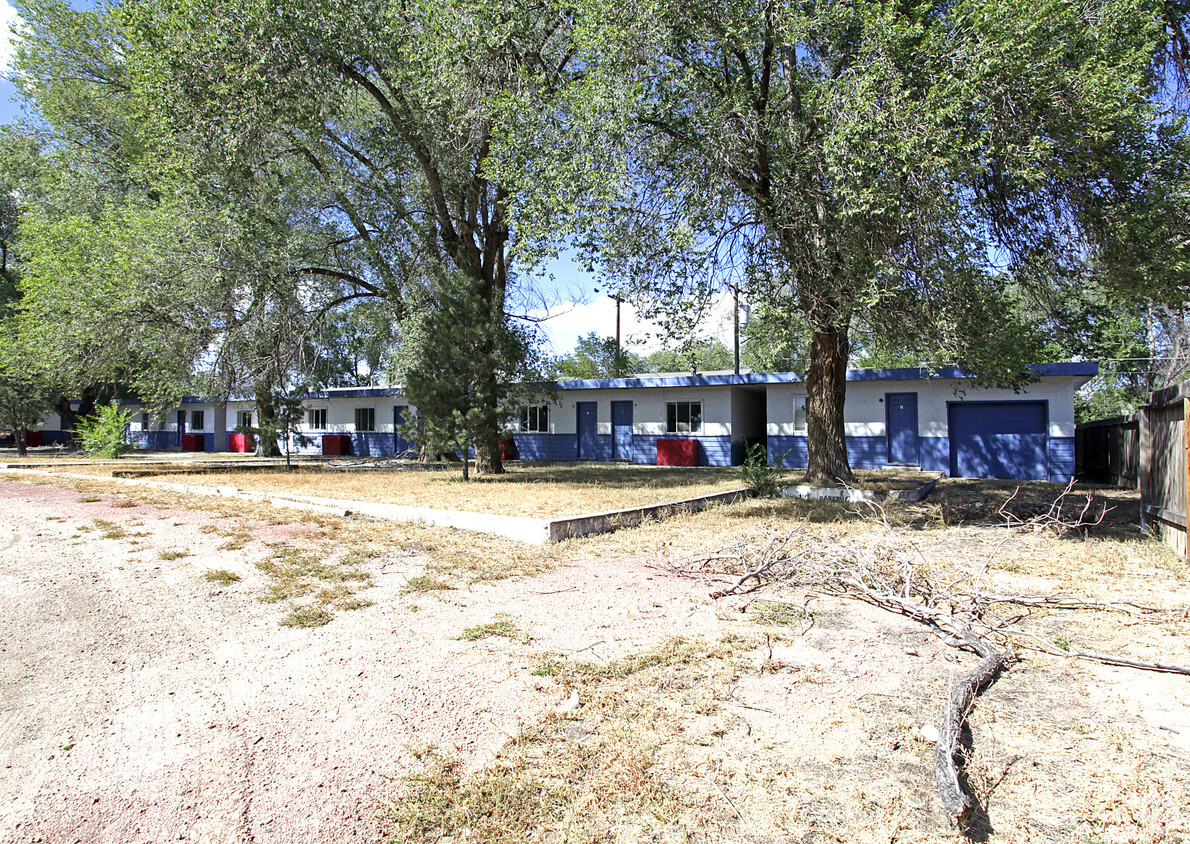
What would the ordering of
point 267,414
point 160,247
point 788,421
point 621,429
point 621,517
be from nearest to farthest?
point 621,517, point 160,247, point 788,421, point 267,414, point 621,429

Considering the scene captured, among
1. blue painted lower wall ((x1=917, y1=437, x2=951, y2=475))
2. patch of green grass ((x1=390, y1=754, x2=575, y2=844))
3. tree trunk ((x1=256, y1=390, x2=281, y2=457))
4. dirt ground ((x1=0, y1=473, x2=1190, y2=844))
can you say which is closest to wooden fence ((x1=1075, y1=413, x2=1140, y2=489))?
blue painted lower wall ((x1=917, y1=437, x2=951, y2=475))

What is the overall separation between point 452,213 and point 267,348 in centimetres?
586

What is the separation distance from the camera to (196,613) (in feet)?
16.5

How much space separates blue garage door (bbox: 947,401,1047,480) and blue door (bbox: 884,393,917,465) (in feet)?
3.22

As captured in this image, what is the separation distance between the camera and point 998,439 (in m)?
18.3

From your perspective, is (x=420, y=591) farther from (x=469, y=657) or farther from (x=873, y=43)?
(x=873, y=43)

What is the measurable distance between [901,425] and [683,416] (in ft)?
22.4

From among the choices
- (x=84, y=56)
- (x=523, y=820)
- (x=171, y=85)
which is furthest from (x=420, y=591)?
(x=84, y=56)

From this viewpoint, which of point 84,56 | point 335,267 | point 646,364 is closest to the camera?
point 335,267

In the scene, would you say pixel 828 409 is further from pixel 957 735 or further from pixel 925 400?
pixel 957 735

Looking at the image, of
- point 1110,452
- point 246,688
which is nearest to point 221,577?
point 246,688

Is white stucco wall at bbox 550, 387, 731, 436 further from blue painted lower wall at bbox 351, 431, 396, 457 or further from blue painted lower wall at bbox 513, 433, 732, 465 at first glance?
blue painted lower wall at bbox 351, 431, 396, 457

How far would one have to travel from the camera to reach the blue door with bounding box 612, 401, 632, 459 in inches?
942

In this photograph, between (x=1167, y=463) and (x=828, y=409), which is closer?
(x=1167, y=463)
